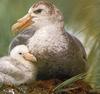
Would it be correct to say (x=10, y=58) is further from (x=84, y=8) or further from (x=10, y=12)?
(x=10, y=12)

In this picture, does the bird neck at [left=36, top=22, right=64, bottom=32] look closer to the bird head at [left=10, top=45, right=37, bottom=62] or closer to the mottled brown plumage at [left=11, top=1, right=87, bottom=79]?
the mottled brown plumage at [left=11, top=1, right=87, bottom=79]

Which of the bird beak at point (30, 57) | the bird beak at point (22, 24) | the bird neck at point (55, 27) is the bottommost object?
the bird beak at point (30, 57)

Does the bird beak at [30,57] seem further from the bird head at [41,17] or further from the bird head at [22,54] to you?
the bird head at [41,17]

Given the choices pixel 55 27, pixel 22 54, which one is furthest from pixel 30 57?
pixel 55 27

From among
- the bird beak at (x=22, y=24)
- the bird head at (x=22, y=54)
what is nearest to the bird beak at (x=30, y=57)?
the bird head at (x=22, y=54)

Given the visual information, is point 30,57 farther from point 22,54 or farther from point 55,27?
point 55,27

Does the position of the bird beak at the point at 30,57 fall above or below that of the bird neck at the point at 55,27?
A: below

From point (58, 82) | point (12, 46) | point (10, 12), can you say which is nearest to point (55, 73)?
point (58, 82)
